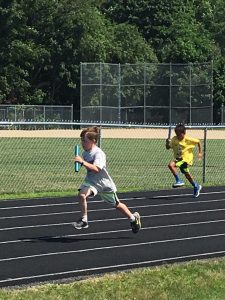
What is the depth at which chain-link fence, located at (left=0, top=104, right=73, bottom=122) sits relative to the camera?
54.1m

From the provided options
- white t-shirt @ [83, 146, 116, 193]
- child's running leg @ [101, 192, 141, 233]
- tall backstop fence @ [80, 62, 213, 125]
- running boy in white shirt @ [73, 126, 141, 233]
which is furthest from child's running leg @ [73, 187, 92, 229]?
tall backstop fence @ [80, 62, 213, 125]

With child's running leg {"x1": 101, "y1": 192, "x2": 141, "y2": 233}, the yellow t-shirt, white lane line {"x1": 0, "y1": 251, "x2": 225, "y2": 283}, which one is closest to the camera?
white lane line {"x1": 0, "y1": 251, "x2": 225, "y2": 283}

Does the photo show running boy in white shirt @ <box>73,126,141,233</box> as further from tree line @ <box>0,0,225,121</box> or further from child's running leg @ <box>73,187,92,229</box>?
tree line @ <box>0,0,225,121</box>

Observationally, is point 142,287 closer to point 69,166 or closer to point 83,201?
point 83,201

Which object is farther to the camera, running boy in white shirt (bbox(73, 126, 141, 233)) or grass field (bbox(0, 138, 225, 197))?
grass field (bbox(0, 138, 225, 197))

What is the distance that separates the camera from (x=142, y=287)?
8.15m

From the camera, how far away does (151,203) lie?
16.2 metres

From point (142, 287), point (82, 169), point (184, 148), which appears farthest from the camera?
point (82, 169)

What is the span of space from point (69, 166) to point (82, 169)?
2167 mm

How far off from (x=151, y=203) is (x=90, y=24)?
47991 mm

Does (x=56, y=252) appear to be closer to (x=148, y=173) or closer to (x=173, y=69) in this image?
(x=148, y=173)

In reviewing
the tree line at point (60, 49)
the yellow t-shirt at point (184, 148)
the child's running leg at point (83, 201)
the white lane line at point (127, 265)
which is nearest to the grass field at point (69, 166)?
the yellow t-shirt at point (184, 148)

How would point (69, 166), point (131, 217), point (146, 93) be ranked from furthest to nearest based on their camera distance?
point (146, 93), point (69, 166), point (131, 217)

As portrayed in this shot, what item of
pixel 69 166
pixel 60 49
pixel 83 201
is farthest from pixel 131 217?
pixel 60 49
